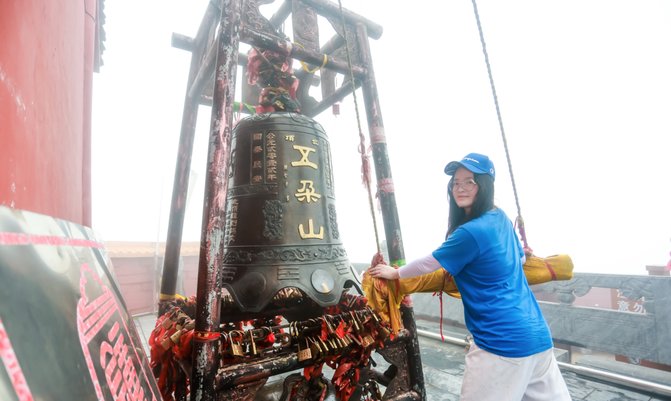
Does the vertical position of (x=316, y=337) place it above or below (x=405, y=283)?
below

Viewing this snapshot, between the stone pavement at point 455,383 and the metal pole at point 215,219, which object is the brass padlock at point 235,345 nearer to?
the metal pole at point 215,219

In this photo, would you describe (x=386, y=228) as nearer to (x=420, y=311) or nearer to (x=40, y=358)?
(x=40, y=358)

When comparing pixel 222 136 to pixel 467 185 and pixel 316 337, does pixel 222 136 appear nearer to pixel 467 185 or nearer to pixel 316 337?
pixel 316 337

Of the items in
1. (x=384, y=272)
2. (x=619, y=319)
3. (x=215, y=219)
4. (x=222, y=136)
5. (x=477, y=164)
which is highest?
(x=222, y=136)

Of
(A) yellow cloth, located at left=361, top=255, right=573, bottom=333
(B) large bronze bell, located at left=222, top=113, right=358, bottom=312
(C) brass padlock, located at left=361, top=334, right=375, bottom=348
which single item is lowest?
(C) brass padlock, located at left=361, top=334, right=375, bottom=348

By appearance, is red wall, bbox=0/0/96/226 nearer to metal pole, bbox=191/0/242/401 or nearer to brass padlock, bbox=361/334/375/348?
metal pole, bbox=191/0/242/401

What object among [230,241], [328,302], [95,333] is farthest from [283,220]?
[95,333]

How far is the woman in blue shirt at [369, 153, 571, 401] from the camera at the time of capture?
1754 mm

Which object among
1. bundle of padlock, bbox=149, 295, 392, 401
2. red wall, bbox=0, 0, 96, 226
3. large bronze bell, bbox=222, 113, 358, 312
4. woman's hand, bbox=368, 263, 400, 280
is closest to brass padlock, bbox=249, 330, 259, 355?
bundle of padlock, bbox=149, 295, 392, 401

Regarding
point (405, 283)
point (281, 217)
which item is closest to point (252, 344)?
point (281, 217)

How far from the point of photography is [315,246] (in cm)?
237

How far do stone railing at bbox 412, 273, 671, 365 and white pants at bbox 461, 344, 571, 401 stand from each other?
2.90 metres

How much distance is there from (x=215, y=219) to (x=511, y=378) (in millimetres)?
1916

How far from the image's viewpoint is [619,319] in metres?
3.86
